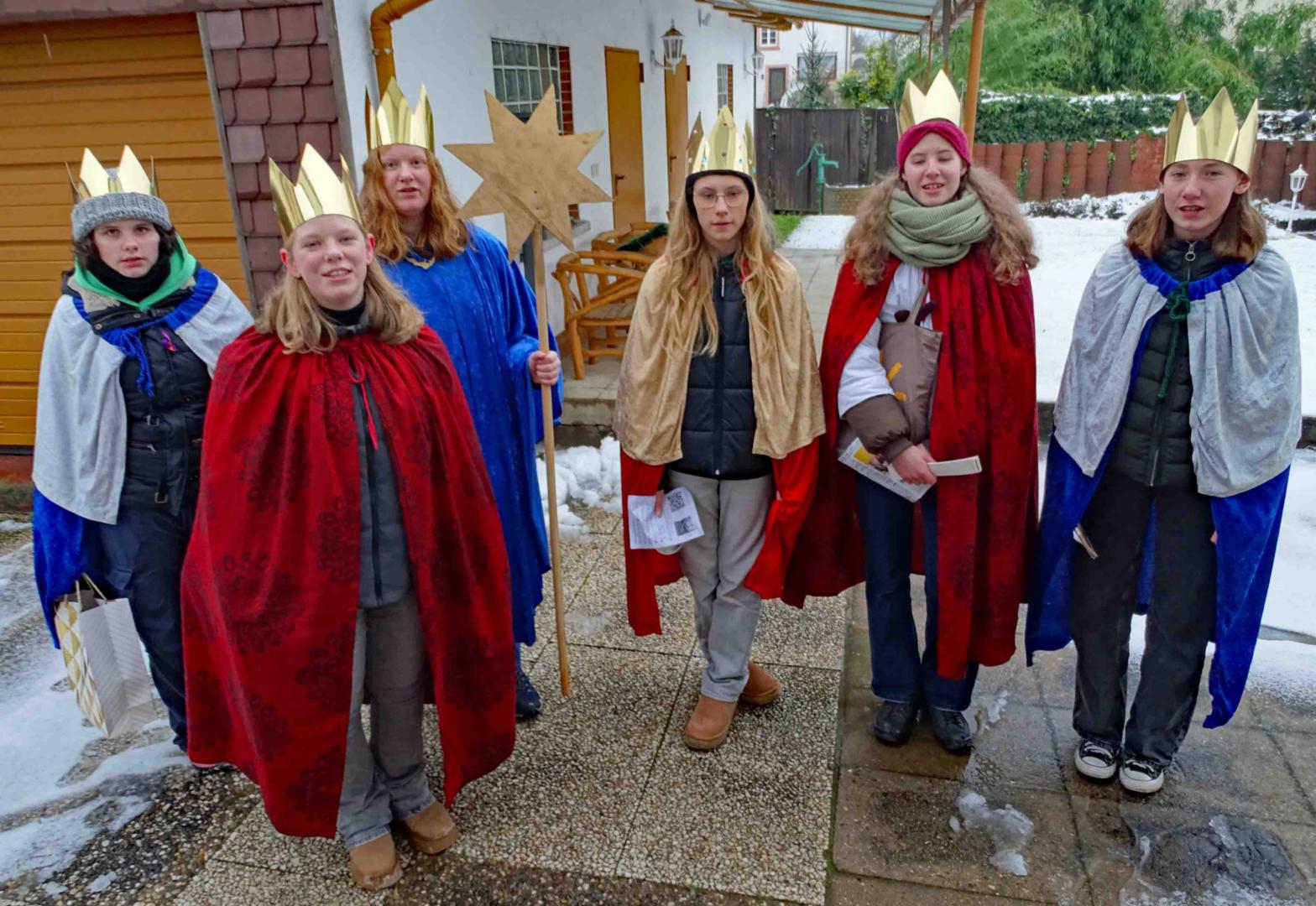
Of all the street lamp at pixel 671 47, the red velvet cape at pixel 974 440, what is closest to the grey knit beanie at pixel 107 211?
the red velvet cape at pixel 974 440

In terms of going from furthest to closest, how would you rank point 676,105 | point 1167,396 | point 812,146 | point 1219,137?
point 812,146
point 676,105
point 1167,396
point 1219,137

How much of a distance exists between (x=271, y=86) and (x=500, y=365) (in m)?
2.58

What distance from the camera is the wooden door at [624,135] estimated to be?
28.2 ft

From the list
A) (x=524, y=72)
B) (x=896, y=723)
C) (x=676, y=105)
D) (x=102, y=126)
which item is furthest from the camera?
(x=676, y=105)

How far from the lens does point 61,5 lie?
15.3ft

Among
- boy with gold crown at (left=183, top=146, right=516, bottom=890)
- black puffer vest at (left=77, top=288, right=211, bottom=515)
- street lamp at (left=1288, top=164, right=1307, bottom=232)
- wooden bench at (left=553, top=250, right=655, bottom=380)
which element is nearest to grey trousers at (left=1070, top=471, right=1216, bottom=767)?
boy with gold crown at (left=183, top=146, right=516, bottom=890)

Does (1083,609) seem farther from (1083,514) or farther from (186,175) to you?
(186,175)

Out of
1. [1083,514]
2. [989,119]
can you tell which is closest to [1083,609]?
[1083,514]

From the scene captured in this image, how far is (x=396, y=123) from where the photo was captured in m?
2.83

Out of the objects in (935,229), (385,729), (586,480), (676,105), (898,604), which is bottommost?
(586,480)

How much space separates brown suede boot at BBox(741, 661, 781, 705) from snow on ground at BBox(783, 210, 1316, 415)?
1.70 metres

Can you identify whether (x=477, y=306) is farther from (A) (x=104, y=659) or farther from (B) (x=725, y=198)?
(A) (x=104, y=659)

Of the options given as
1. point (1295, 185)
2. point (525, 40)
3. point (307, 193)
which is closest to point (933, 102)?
point (307, 193)

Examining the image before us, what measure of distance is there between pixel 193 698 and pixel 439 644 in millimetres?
701
